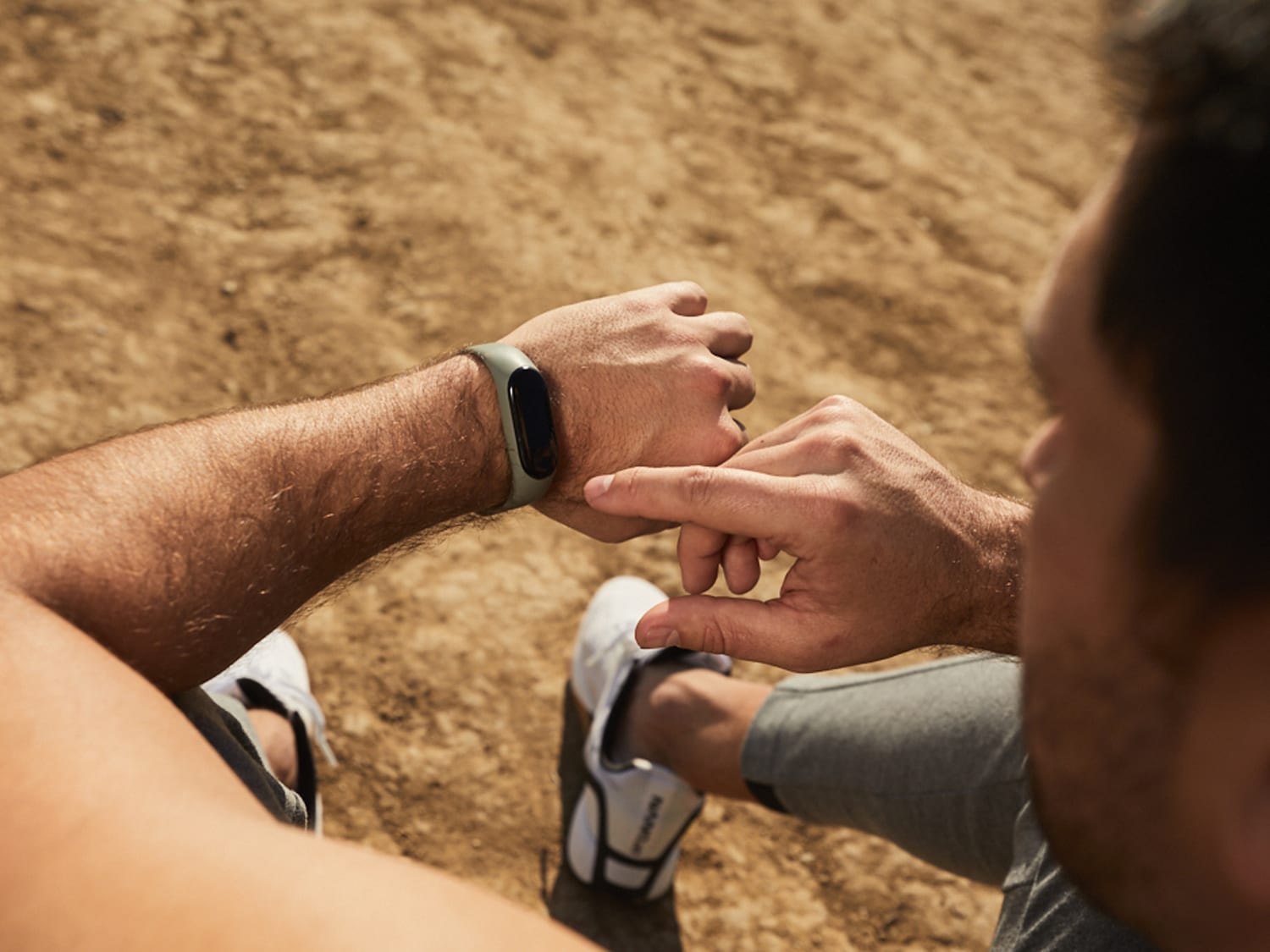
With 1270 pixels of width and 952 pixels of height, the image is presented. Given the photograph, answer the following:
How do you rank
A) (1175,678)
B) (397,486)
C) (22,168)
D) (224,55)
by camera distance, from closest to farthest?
(1175,678)
(397,486)
(22,168)
(224,55)

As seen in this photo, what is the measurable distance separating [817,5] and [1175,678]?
435 centimetres

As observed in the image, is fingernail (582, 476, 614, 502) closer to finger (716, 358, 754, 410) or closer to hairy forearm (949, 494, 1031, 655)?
finger (716, 358, 754, 410)

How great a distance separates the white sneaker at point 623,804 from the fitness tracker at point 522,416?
563 millimetres

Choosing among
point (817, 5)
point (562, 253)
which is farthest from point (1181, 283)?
point (817, 5)

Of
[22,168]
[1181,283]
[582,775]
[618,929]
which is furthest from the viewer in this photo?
[22,168]

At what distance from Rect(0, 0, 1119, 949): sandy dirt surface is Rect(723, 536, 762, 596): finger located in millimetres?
975

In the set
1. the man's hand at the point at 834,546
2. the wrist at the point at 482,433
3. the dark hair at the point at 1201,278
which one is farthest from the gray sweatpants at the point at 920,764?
the dark hair at the point at 1201,278

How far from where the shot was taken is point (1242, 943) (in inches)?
38.2

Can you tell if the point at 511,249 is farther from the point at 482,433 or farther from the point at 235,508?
the point at 235,508

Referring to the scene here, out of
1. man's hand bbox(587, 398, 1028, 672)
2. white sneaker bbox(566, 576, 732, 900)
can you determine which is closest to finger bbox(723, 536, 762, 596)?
man's hand bbox(587, 398, 1028, 672)

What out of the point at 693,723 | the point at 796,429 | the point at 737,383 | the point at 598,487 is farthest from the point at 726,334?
the point at 693,723

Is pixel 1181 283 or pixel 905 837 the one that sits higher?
pixel 1181 283

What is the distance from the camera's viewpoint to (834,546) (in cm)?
Answer: 165

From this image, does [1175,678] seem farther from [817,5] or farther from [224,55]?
[817,5]
